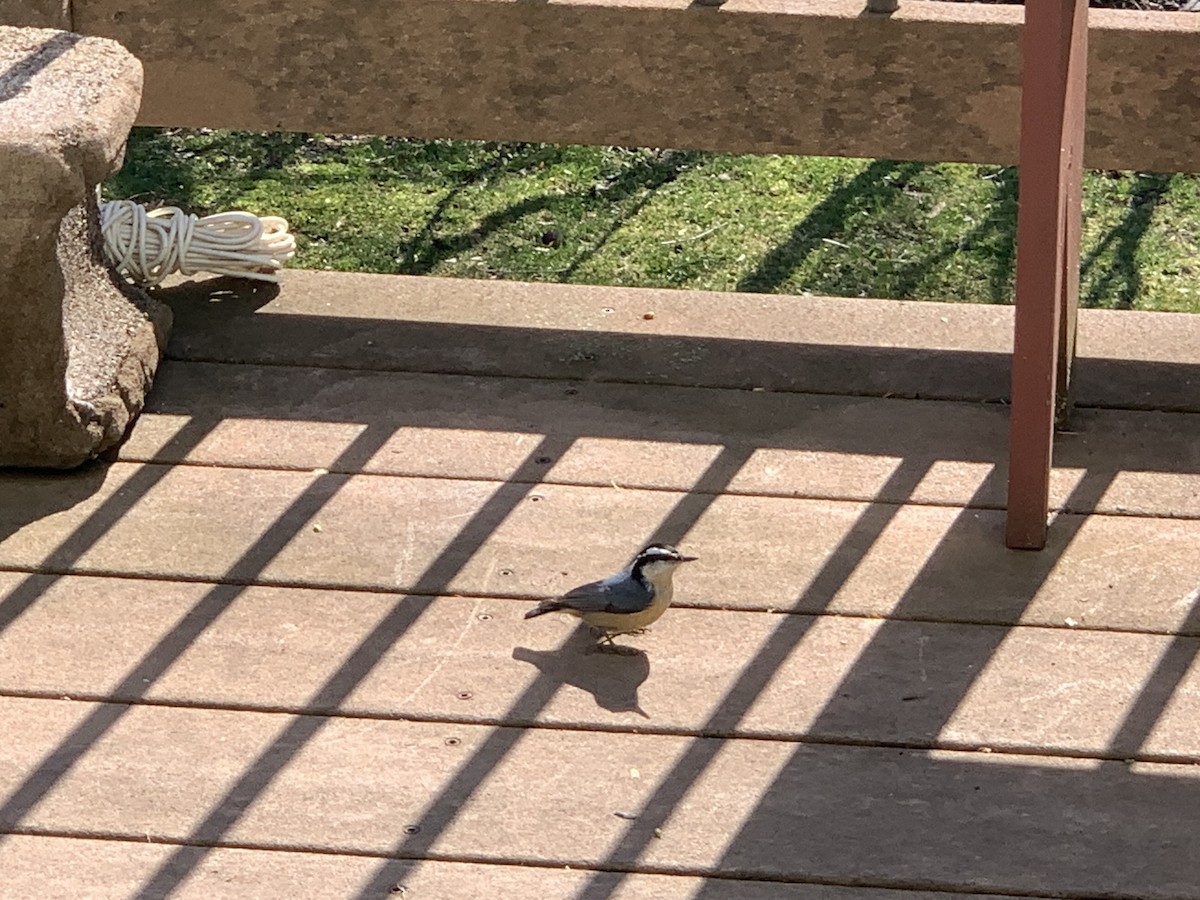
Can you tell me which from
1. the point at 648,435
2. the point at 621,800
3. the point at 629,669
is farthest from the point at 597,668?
the point at 648,435

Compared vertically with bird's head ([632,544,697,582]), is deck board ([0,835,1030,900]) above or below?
below

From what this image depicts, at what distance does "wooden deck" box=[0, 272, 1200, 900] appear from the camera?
280cm

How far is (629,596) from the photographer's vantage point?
3.15 meters

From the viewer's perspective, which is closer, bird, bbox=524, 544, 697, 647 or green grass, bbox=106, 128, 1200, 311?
bird, bbox=524, 544, 697, 647

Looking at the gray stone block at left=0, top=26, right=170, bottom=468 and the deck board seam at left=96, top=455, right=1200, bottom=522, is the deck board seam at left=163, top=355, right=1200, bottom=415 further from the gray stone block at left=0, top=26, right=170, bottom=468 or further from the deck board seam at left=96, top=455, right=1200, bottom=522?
the deck board seam at left=96, top=455, right=1200, bottom=522

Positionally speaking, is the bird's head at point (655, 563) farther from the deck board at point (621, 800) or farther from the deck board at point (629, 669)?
the deck board at point (621, 800)

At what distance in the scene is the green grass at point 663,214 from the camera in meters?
4.78

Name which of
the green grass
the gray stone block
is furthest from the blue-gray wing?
the green grass

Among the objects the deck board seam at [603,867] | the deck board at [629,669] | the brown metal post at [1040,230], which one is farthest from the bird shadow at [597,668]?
the brown metal post at [1040,230]

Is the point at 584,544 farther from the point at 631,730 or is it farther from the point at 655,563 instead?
the point at 631,730

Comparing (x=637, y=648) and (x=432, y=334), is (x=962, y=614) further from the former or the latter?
(x=432, y=334)

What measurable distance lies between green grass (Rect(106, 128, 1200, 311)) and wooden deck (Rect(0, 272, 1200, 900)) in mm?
393

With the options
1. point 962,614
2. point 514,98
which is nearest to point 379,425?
point 514,98

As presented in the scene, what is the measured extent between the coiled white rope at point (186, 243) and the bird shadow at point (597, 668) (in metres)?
1.46
